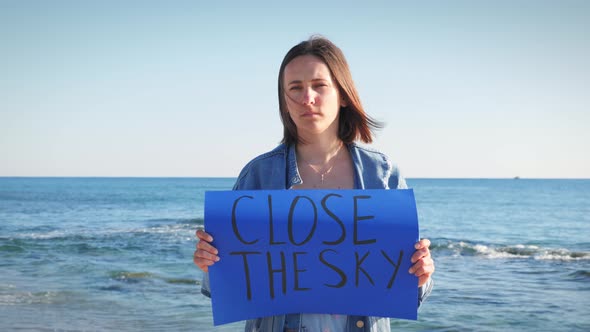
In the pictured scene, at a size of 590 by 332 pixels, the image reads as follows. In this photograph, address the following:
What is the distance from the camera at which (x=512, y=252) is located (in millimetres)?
15281

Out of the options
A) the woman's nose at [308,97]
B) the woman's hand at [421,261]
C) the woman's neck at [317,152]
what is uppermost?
the woman's nose at [308,97]

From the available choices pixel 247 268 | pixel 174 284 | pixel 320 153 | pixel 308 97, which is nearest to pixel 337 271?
pixel 247 268

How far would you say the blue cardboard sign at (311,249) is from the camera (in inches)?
88.1

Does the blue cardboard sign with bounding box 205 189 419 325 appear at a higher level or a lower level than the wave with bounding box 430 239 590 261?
higher

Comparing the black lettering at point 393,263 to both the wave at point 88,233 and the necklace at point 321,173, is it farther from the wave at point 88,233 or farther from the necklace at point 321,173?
the wave at point 88,233

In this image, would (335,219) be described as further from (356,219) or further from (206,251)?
(206,251)

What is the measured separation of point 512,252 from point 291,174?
1433 centimetres

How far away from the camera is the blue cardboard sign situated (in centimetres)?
224

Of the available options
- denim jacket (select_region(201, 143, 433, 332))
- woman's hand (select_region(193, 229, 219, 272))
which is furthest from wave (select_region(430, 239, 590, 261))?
woman's hand (select_region(193, 229, 219, 272))

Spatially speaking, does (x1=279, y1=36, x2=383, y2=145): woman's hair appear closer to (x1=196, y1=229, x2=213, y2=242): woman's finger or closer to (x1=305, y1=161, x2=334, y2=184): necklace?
(x1=305, y1=161, x2=334, y2=184): necklace

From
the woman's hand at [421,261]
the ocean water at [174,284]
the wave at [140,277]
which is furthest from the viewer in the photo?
the wave at [140,277]

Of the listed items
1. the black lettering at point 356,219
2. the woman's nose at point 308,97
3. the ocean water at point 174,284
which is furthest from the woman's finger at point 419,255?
the ocean water at point 174,284

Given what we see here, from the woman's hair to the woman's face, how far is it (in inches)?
1.2

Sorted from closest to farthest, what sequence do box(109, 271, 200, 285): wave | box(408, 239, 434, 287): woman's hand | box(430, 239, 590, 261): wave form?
box(408, 239, 434, 287): woman's hand < box(109, 271, 200, 285): wave < box(430, 239, 590, 261): wave
